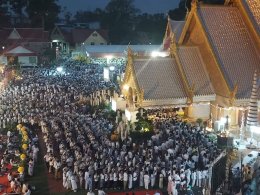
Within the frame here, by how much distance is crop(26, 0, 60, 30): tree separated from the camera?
3155 inches

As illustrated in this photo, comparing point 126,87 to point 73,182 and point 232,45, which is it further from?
point 73,182

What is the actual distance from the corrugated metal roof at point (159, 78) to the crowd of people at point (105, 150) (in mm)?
1707

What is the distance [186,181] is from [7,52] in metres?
43.3

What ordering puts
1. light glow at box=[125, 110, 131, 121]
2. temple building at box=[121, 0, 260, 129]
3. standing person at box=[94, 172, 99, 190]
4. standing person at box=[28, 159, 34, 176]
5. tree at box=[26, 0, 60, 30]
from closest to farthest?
standing person at box=[94, 172, 99, 190] < standing person at box=[28, 159, 34, 176] < temple building at box=[121, 0, 260, 129] < light glow at box=[125, 110, 131, 121] < tree at box=[26, 0, 60, 30]

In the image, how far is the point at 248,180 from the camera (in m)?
15.9

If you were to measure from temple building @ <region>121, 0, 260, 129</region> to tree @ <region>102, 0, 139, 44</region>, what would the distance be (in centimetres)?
5590

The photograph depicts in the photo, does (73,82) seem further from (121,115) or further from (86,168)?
(86,168)

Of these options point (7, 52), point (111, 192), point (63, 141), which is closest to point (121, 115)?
point (63, 141)

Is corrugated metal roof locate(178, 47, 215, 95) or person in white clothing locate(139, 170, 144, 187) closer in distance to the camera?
person in white clothing locate(139, 170, 144, 187)

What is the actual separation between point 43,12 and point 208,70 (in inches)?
2357

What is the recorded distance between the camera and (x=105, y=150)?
66.0ft

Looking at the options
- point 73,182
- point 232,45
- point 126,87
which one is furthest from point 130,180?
point 232,45

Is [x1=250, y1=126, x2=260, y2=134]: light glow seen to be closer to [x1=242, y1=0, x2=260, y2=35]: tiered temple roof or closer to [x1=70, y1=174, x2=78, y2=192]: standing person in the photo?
[x1=242, y1=0, x2=260, y2=35]: tiered temple roof

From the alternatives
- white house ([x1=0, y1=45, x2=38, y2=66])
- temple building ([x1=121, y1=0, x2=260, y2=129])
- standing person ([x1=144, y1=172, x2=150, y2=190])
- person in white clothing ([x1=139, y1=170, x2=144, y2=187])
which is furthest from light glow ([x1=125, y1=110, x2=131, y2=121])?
white house ([x1=0, y1=45, x2=38, y2=66])
